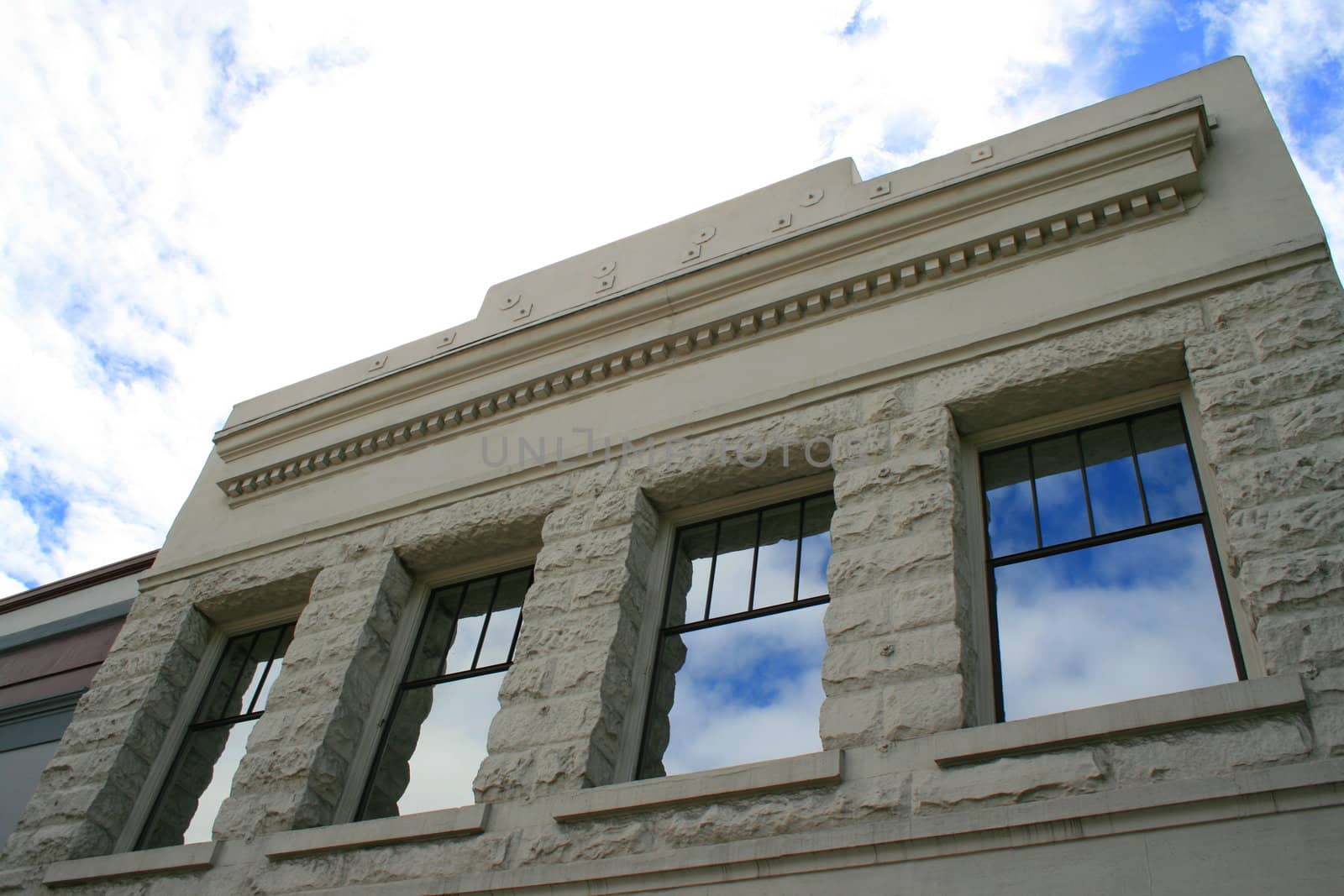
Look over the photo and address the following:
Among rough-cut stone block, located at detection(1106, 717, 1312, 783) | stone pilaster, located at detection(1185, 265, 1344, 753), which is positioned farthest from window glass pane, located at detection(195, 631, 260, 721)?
stone pilaster, located at detection(1185, 265, 1344, 753)

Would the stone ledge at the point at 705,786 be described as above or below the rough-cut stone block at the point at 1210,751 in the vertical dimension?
above

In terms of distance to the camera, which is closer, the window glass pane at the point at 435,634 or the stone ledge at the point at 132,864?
the stone ledge at the point at 132,864

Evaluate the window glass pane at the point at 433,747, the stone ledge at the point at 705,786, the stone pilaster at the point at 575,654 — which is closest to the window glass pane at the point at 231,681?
the window glass pane at the point at 433,747

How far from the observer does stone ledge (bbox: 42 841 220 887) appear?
295 inches

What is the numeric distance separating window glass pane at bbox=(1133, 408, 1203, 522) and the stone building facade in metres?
0.04

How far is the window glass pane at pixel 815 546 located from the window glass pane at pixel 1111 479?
1.59 meters

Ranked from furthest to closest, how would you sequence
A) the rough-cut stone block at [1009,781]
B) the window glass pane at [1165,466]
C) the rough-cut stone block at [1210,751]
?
the window glass pane at [1165,466], the rough-cut stone block at [1009,781], the rough-cut stone block at [1210,751]

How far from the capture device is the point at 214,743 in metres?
9.16

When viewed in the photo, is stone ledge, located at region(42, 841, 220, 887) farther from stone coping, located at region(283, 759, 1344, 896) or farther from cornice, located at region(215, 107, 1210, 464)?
cornice, located at region(215, 107, 1210, 464)

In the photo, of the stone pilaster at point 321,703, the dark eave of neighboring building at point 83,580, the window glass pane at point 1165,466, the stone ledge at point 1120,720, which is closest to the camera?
the stone ledge at point 1120,720

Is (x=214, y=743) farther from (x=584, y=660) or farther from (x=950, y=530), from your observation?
(x=950, y=530)

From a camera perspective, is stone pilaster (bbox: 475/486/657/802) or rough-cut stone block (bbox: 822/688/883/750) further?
stone pilaster (bbox: 475/486/657/802)

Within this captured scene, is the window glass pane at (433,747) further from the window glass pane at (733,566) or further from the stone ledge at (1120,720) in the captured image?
the stone ledge at (1120,720)

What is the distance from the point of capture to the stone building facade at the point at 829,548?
5332 millimetres
